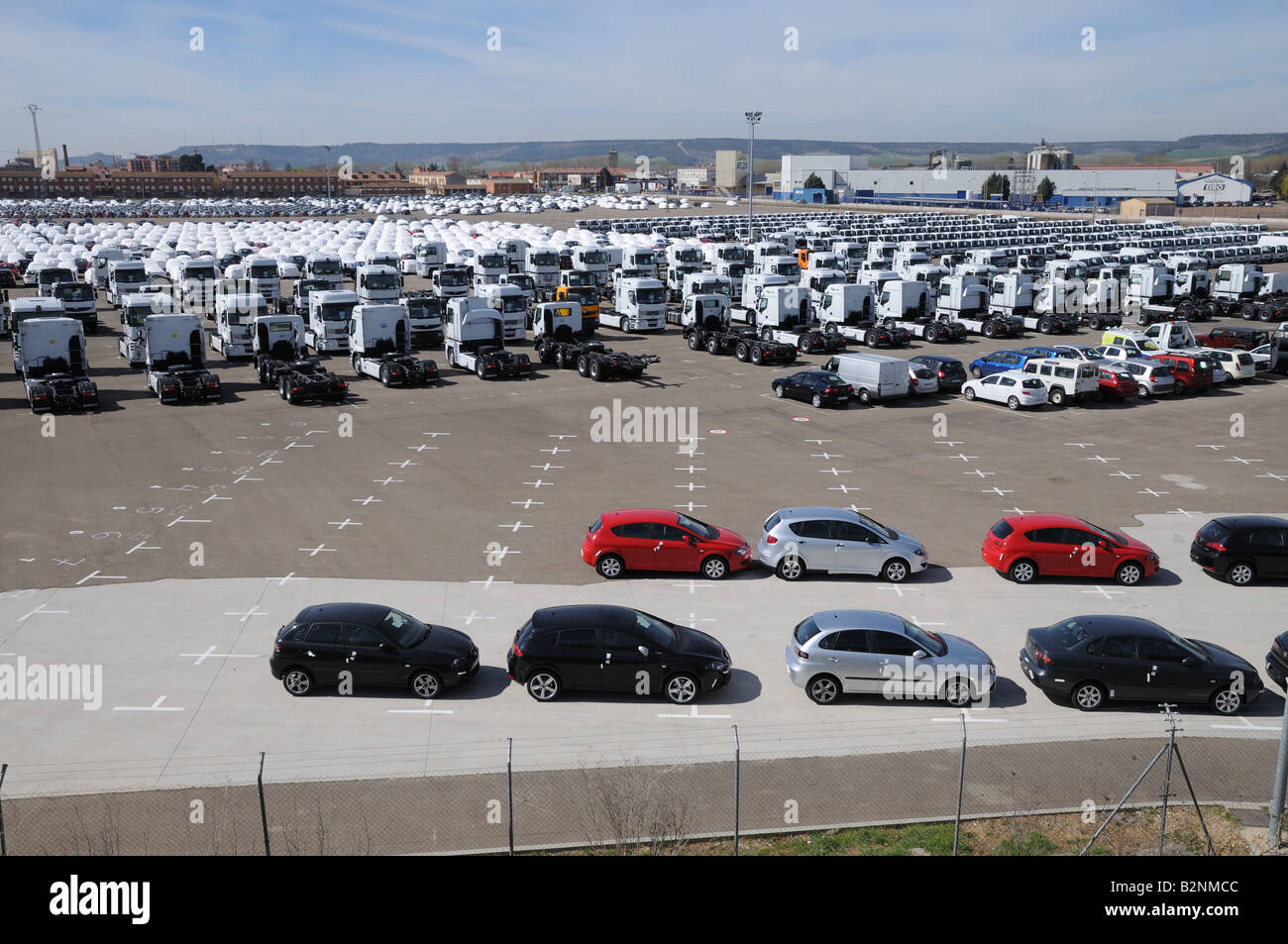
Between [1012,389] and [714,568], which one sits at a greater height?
[1012,389]

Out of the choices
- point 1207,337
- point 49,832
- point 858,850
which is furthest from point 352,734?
point 1207,337

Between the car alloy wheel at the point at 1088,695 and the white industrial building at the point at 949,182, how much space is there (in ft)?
535

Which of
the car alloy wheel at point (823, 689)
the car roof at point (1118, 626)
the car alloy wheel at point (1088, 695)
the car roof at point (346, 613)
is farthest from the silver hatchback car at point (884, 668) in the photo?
the car roof at point (346, 613)

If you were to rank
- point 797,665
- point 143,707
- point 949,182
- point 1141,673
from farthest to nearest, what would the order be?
point 949,182, point 797,665, point 1141,673, point 143,707

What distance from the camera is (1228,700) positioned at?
49.7ft

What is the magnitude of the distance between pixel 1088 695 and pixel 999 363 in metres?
26.6

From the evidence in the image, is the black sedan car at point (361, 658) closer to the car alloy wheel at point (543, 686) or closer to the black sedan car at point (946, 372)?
the car alloy wheel at point (543, 686)

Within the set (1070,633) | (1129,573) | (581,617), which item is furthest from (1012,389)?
(581,617)

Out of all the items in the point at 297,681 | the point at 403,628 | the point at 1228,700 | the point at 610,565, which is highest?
the point at 403,628

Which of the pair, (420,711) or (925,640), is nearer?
(420,711)

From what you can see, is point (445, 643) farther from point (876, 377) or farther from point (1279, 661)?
point (876, 377)

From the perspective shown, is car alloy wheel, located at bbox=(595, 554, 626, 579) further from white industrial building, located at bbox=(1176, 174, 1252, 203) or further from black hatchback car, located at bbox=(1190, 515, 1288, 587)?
white industrial building, located at bbox=(1176, 174, 1252, 203)

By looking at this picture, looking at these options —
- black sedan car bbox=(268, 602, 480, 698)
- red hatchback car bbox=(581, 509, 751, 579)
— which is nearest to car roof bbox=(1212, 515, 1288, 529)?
red hatchback car bbox=(581, 509, 751, 579)
